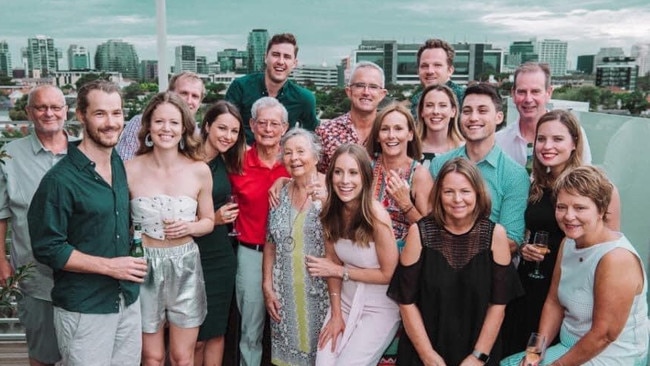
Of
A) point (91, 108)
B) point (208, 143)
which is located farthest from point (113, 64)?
point (91, 108)

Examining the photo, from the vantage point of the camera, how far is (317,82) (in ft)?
13.8

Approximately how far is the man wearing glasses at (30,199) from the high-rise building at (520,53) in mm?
2889

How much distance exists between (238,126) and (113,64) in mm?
1294

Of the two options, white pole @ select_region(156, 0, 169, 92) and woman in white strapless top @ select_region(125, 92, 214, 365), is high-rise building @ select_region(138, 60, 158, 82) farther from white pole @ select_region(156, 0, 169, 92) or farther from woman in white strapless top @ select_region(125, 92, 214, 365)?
woman in white strapless top @ select_region(125, 92, 214, 365)

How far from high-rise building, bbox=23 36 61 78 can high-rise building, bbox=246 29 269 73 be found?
4.36 ft

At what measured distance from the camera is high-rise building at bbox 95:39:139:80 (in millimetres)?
3793

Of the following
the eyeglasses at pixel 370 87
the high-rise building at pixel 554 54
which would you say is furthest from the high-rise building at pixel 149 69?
the high-rise building at pixel 554 54

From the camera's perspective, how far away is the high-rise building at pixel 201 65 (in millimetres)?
4027

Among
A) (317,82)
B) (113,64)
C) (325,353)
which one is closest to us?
(325,353)

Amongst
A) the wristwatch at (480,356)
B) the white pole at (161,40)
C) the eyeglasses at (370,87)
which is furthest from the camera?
the white pole at (161,40)

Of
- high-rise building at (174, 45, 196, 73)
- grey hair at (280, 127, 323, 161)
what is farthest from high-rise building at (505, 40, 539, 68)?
high-rise building at (174, 45, 196, 73)

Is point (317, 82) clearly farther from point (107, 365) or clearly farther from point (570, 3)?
point (107, 365)

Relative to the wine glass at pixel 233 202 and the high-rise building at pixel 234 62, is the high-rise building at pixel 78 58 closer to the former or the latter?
the high-rise building at pixel 234 62

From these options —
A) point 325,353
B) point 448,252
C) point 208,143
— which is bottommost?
point 325,353
